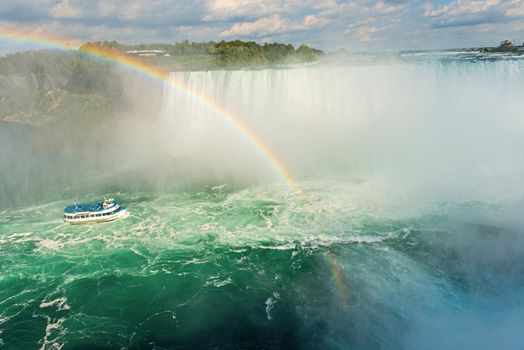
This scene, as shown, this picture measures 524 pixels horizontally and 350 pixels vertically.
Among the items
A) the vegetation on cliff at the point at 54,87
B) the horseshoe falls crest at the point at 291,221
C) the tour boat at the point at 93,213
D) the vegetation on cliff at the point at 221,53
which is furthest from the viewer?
the vegetation on cliff at the point at 221,53

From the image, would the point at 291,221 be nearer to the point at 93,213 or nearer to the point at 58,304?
the point at 93,213

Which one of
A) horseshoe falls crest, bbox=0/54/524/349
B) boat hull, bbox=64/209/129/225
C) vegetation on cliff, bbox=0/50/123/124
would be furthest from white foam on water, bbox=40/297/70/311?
vegetation on cliff, bbox=0/50/123/124

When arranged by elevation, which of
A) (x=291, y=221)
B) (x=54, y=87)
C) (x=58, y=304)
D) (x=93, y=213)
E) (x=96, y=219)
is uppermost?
(x=54, y=87)

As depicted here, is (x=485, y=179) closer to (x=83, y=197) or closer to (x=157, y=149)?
(x=83, y=197)

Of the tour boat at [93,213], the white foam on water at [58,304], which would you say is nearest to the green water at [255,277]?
the white foam on water at [58,304]

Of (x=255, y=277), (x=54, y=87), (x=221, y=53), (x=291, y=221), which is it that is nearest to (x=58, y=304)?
(x=255, y=277)

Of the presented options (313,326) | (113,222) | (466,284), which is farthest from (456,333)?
(113,222)

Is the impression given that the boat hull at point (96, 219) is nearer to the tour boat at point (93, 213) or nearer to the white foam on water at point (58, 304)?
the tour boat at point (93, 213)
